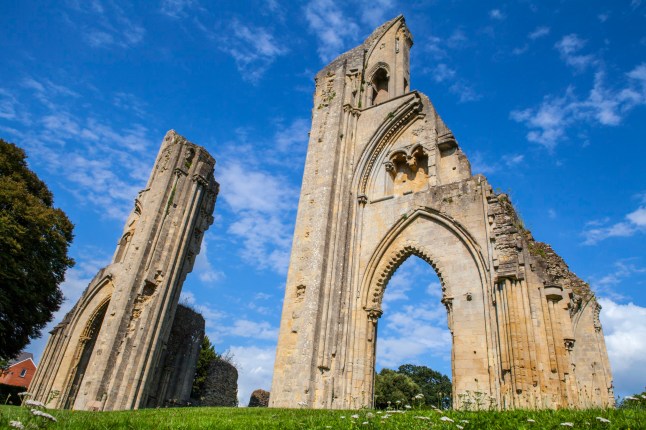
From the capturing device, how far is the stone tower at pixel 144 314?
46.9ft

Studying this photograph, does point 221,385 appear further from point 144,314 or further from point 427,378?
point 427,378

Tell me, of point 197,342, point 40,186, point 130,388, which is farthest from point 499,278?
point 40,186

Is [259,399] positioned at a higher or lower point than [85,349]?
lower

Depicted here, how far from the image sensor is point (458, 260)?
1062 cm

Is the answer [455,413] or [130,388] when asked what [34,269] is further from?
[455,413]

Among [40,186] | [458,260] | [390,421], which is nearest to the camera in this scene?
[390,421]

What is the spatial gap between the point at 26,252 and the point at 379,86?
14.3 metres

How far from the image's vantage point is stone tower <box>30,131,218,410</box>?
14.3m

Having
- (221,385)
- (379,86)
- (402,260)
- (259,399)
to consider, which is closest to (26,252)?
(221,385)

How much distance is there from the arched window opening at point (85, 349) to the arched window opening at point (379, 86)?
13.0m

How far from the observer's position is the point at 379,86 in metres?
16.3

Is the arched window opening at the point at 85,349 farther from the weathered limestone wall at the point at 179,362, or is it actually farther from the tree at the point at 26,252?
the weathered limestone wall at the point at 179,362

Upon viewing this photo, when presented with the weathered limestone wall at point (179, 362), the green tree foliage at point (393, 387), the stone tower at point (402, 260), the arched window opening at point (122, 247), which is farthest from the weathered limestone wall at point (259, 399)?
the green tree foliage at point (393, 387)

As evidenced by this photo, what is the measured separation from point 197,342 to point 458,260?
512 inches
